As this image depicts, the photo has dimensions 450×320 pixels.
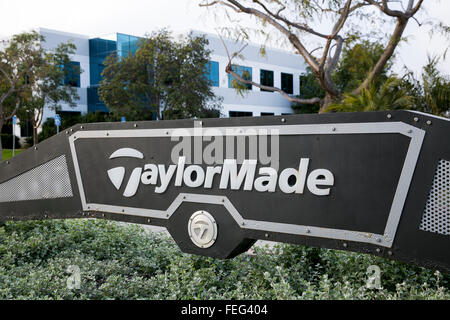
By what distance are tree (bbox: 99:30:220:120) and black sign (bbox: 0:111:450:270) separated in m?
19.5

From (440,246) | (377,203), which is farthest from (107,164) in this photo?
(440,246)

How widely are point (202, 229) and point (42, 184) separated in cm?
198

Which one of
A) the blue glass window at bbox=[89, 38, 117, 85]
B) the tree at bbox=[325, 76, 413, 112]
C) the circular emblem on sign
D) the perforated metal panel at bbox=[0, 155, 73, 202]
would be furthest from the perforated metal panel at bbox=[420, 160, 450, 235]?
the blue glass window at bbox=[89, 38, 117, 85]

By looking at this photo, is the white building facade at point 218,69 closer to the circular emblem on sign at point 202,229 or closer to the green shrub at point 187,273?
the green shrub at point 187,273

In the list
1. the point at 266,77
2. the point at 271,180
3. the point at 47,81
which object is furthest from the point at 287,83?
the point at 271,180

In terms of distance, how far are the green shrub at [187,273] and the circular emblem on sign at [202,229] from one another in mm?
287

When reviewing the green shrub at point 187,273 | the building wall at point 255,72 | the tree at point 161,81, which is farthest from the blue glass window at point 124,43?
the green shrub at point 187,273

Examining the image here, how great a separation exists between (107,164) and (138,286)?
1147 mm

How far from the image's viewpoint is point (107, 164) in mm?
4266

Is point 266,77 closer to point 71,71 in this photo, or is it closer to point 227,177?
point 71,71

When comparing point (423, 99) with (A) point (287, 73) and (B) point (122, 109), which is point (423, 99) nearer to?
(B) point (122, 109)

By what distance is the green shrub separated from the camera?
3420 millimetres

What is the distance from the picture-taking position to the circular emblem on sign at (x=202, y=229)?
3.63m

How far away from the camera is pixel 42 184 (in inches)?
186
